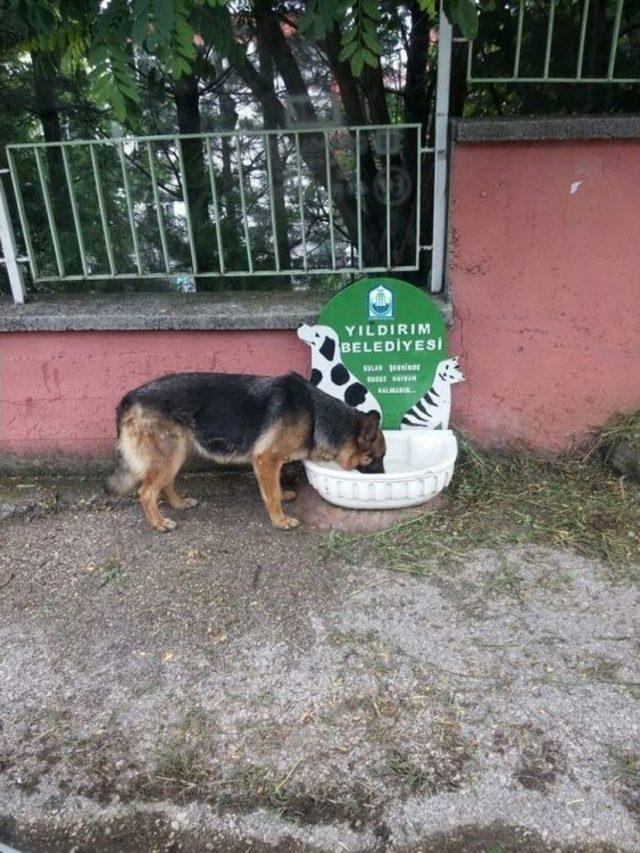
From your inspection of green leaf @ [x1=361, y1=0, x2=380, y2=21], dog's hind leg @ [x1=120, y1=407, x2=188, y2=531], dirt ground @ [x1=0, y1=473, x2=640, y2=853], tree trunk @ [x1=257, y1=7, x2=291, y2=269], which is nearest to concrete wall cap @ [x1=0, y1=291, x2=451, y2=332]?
tree trunk @ [x1=257, y1=7, x2=291, y2=269]

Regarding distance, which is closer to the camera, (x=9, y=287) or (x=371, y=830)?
(x=371, y=830)

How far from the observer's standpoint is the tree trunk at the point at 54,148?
14.0 feet

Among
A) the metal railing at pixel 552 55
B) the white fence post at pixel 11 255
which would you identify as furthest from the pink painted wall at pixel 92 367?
the metal railing at pixel 552 55

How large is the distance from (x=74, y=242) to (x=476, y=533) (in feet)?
11.2

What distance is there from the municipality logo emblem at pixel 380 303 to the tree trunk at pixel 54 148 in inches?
87.6

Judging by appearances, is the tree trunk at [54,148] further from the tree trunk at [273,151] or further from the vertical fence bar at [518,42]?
the vertical fence bar at [518,42]

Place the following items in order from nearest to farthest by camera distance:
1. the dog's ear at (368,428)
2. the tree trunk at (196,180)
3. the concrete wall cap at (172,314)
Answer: the dog's ear at (368,428)
the concrete wall cap at (172,314)
the tree trunk at (196,180)

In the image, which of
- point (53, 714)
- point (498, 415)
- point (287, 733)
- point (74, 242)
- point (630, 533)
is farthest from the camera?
point (74, 242)

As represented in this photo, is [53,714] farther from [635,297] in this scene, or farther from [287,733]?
[635,297]

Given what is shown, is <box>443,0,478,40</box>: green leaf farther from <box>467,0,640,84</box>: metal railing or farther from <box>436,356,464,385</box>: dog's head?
<box>436,356,464,385</box>: dog's head

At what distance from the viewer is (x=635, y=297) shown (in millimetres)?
3859

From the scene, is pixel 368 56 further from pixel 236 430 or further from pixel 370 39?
pixel 236 430

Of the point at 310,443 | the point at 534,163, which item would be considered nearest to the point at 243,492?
the point at 310,443

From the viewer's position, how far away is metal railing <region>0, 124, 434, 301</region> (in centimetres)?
417
